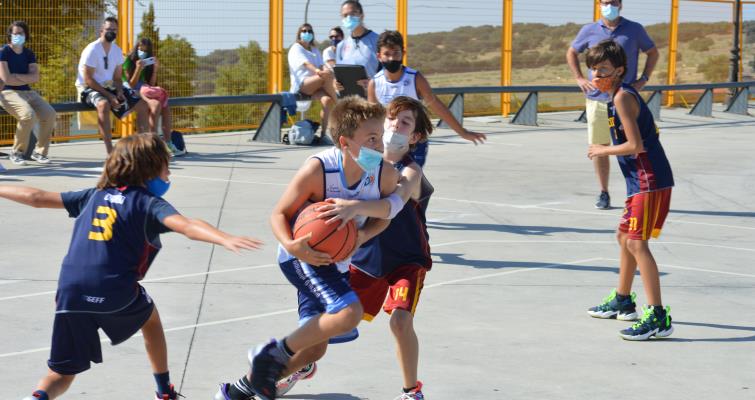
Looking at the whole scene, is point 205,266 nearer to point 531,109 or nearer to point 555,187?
point 555,187

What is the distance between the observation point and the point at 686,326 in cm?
683

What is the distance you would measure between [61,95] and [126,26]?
1.50 meters

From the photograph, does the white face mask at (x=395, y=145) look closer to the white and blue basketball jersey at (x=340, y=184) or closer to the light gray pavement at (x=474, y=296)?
the white and blue basketball jersey at (x=340, y=184)

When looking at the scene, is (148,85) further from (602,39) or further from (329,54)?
(602,39)

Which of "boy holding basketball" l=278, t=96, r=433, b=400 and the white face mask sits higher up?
the white face mask

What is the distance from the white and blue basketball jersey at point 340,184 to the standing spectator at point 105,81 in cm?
1011

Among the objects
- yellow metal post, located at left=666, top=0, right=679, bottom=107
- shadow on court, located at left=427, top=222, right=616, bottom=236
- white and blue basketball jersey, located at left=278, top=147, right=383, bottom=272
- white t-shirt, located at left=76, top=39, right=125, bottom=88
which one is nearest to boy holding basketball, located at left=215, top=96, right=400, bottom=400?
white and blue basketball jersey, located at left=278, top=147, right=383, bottom=272

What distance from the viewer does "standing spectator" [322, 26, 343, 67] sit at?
17.7 metres

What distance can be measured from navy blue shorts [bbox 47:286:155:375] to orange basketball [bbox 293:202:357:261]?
0.76m

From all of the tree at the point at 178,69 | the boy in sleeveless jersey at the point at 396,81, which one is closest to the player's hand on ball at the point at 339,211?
the boy in sleeveless jersey at the point at 396,81

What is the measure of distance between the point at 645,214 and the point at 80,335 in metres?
3.50

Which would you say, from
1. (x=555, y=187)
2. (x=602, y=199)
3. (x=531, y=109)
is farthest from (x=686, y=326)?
(x=531, y=109)

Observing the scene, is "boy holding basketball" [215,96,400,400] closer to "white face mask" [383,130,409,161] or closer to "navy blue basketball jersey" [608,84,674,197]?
"white face mask" [383,130,409,161]

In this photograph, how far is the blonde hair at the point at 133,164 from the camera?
459 centimetres
